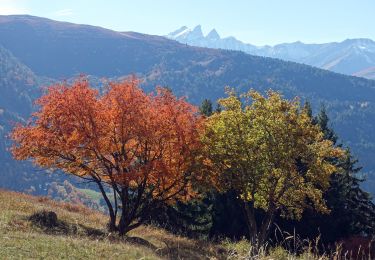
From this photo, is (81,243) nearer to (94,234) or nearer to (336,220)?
(94,234)

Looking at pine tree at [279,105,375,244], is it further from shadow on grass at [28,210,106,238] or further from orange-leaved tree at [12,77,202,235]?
shadow on grass at [28,210,106,238]

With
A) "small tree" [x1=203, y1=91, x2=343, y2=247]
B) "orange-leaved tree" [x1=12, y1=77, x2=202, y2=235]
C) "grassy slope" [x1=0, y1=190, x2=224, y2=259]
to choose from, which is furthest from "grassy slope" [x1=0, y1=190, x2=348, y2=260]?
"small tree" [x1=203, y1=91, x2=343, y2=247]

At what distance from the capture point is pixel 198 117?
98.6 ft

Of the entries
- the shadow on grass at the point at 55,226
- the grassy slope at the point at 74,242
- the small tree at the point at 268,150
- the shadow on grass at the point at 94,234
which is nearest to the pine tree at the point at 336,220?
the small tree at the point at 268,150

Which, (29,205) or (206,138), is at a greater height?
(206,138)

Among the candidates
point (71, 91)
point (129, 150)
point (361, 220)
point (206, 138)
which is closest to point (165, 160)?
point (129, 150)

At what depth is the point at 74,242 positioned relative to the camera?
17609mm

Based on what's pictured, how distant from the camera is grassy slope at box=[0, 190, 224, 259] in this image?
613 inches

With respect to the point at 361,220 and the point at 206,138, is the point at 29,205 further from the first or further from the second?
the point at 361,220

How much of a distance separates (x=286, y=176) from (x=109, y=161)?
40.7ft

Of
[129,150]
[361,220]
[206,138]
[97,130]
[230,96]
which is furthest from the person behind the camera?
[361,220]

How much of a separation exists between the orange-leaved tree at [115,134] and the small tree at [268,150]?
3661mm

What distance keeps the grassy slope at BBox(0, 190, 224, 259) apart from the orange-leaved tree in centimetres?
332

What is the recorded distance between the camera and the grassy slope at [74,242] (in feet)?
51.1
